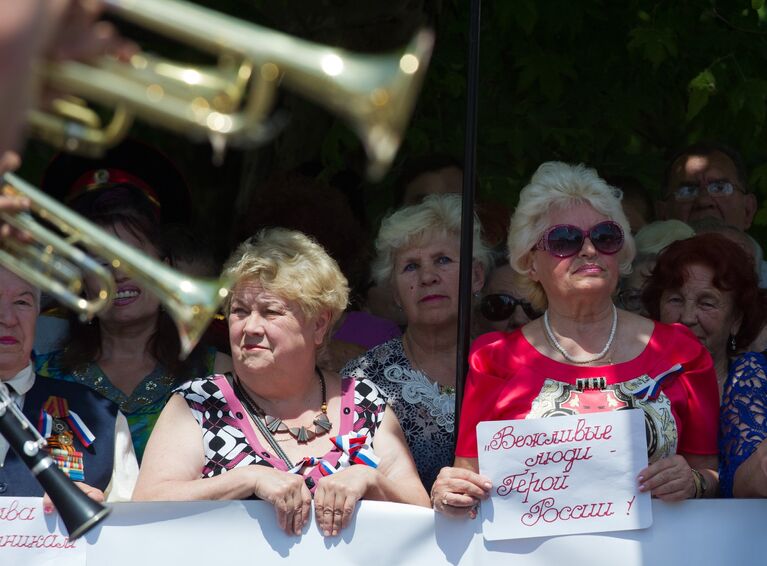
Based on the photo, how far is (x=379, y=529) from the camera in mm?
3436

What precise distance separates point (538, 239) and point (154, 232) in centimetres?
135

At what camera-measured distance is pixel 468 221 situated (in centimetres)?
367

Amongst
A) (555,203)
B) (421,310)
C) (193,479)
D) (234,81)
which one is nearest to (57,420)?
(193,479)

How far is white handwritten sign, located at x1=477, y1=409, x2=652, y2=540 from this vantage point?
3.32 m

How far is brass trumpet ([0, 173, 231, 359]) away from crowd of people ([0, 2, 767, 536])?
1.48 meters

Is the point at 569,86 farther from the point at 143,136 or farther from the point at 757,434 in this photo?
the point at 757,434

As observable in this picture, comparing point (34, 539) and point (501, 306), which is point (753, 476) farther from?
point (34, 539)

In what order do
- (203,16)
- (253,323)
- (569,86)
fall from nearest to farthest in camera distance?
(203,16), (253,323), (569,86)

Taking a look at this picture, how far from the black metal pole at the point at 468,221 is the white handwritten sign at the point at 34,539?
1.09 meters

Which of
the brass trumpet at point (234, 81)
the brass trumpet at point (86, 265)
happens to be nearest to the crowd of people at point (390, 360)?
the brass trumpet at point (86, 265)

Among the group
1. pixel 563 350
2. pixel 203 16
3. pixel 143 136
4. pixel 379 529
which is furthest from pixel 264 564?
pixel 143 136

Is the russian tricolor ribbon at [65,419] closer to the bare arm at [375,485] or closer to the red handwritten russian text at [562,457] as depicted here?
the bare arm at [375,485]

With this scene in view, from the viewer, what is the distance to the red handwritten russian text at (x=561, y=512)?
335cm

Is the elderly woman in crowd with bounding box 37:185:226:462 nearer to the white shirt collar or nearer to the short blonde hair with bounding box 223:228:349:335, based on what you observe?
the white shirt collar
